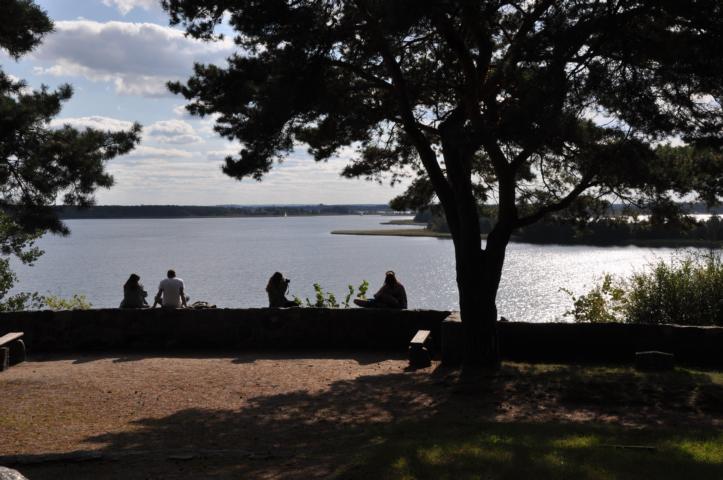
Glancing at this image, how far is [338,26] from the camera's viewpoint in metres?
9.77

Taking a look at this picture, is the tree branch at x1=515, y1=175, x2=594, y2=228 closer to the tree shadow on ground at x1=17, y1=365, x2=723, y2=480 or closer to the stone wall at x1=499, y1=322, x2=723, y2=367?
the stone wall at x1=499, y1=322, x2=723, y2=367

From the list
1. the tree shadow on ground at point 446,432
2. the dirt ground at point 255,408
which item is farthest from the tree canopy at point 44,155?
the tree shadow on ground at point 446,432

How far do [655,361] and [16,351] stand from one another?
917 cm

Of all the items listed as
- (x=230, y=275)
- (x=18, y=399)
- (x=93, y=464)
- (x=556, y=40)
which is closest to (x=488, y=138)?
(x=556, y=40)

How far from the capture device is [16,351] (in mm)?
10703

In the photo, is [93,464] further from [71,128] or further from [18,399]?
[71,128]

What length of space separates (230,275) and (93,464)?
40.8m

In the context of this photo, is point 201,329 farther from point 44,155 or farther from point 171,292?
point 44,155

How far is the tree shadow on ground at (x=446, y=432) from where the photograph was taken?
5.13m

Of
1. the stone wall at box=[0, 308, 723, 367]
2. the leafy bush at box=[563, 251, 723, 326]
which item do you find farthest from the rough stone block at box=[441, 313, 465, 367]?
the leafy bush at box=[563, 251, 723, 326]

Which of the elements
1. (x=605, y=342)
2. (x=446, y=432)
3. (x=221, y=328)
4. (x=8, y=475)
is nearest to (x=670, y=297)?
(x=605, y=342)

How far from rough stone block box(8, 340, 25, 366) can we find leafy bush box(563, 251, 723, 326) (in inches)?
382

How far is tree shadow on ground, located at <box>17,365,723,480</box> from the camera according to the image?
5.13 m

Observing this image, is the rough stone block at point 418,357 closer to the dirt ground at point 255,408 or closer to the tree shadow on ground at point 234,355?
the dirt ground at point 255,408
